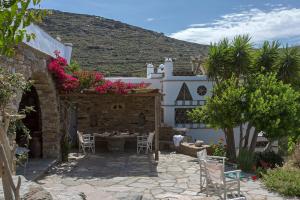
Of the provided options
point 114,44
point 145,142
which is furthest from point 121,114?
point 114,44

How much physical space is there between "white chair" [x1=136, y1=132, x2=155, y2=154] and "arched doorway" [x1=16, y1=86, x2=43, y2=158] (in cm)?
333

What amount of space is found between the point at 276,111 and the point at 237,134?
679 cm

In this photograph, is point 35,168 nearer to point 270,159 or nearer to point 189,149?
point 189,149

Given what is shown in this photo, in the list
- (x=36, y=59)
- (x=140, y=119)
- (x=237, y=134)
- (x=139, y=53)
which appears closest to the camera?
(x=36, y=59)

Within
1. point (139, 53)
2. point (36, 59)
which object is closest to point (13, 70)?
point (36, 59)

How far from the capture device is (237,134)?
55.0 ft

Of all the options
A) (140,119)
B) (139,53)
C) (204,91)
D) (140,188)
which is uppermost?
(139,53)

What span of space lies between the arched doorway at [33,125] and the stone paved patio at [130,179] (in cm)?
117

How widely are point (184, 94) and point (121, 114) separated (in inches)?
124

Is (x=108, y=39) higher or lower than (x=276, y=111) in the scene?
higher

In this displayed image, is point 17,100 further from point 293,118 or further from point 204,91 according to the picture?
point 204,91

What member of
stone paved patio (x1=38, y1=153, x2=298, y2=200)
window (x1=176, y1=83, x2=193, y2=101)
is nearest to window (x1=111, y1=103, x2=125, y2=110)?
window (x1=176, y1=83, x2=193, y2=101)

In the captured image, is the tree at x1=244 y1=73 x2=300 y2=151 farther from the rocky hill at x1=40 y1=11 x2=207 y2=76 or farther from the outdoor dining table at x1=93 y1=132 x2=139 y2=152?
the rocky hill at x1=40 y1=11 x2=207 y2=76

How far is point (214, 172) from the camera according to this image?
22.2ft
